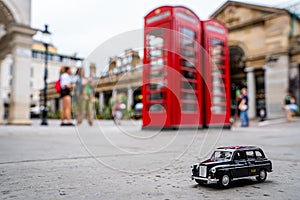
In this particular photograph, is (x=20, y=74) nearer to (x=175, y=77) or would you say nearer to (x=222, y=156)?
(x=175, y=77)

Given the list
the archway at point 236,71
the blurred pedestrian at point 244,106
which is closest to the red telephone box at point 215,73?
the blurred pedestrian at point 244,106

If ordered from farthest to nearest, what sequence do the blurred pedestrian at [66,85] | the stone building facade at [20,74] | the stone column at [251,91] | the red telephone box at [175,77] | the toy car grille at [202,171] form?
the stone column at [251,91]
the stone building facade at [20,74]
the blurred pedestrian at [66,85]
the red telephone box at [175,77]
the toy car grille at [202,171]

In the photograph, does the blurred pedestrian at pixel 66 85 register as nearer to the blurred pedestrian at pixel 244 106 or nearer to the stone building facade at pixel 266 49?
the blurred pedestrian at pixel 244 106

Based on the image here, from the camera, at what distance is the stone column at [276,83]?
22.0 meters

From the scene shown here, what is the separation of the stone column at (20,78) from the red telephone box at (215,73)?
7440 mm

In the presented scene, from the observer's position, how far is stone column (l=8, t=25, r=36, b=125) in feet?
41.4

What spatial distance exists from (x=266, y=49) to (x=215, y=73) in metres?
14.1

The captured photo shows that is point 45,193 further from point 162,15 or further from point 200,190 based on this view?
point 162,15

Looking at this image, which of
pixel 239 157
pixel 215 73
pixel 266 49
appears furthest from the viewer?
pixel 266 49

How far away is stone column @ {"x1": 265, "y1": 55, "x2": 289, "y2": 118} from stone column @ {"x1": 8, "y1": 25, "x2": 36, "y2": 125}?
58.0 ft

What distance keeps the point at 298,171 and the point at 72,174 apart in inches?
95.7

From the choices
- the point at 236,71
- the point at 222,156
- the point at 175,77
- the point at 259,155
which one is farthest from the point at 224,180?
the point at 236,71

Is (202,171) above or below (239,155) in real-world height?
below

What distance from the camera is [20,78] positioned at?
13.0m
